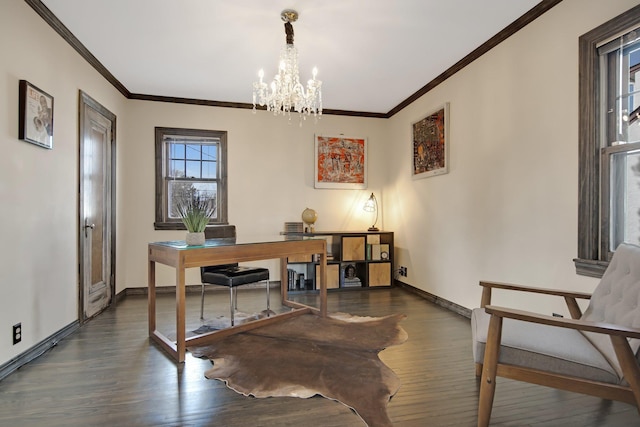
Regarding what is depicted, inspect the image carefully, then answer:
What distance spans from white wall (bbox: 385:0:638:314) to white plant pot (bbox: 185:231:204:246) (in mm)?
2564

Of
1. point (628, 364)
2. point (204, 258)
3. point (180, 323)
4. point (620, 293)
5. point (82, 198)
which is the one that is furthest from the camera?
point (82, 198)

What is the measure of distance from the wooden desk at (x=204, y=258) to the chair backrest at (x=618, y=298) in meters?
2.20

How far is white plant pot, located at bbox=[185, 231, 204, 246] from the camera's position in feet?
9.11

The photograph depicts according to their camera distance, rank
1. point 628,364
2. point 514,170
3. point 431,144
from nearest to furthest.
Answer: point 628,364, point 514,170, point 431,144

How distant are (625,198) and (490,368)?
1.51 m

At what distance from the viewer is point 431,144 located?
14.1 ft

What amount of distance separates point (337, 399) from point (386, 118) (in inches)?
178

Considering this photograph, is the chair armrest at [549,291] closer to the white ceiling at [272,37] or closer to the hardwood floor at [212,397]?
the hardwood floor at [212,397]

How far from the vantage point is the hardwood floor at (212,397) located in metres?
1.80

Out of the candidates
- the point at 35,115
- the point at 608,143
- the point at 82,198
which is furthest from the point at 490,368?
the point at 82,198

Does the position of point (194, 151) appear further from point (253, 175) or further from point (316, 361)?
point (316, 361)

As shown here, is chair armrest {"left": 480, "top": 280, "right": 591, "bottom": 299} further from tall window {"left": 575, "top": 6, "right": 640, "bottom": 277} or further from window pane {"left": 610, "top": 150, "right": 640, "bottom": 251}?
window pane {"left": 610, "top": 150, "right": 640, "bottom": 251}

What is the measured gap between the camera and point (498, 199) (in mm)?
3188

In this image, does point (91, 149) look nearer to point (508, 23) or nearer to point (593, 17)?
point (508, 23)
